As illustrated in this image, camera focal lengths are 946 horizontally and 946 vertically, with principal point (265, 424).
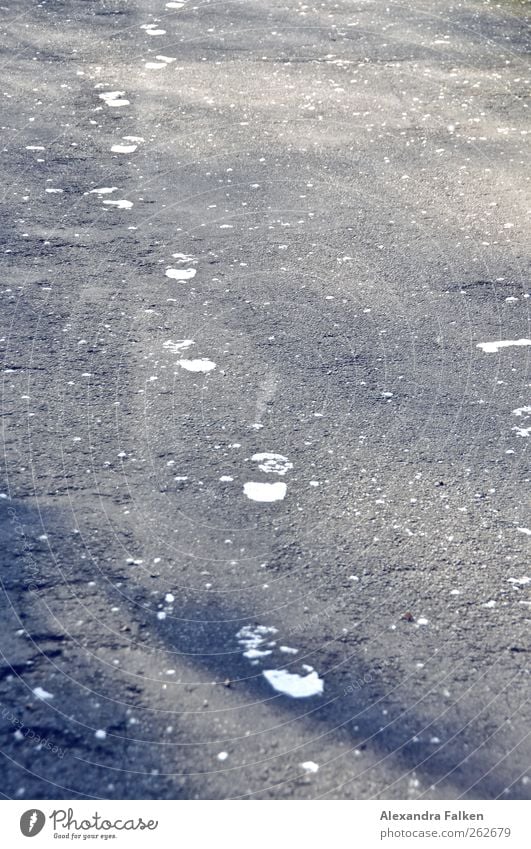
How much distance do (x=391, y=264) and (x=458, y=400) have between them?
130 centimetres

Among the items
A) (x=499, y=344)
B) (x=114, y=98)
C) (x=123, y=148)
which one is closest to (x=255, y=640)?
(x=499, y=344)

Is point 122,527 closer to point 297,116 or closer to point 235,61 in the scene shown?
point 297,116

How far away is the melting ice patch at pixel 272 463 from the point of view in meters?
3.49

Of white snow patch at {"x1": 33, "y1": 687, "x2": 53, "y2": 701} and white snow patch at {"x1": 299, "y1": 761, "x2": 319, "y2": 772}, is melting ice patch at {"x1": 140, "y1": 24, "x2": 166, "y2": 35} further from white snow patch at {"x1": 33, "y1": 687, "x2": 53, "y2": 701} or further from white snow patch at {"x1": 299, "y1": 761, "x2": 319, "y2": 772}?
white snow patch at {"x1": 299, "y1": 761, "x2": 319, "y2": 772}

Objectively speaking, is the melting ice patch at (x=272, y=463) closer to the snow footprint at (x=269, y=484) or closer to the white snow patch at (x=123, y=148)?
the snow footprint at (x=269, y=484)

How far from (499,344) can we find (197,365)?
1.39m

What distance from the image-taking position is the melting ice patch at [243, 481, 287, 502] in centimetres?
336

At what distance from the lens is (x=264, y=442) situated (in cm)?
365

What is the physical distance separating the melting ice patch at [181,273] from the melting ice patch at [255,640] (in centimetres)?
241

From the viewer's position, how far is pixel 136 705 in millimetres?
2580
